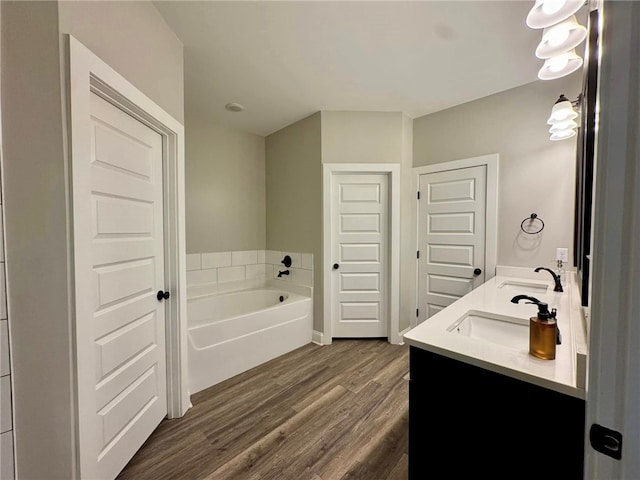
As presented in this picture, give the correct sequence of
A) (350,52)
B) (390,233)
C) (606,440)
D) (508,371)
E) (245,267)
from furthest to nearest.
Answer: (245,267) → (390,233) → (350,52) → (508,371) → (606,440)

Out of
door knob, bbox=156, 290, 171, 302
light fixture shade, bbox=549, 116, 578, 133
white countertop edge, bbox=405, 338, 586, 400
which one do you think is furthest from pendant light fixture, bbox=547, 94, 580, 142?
door knob, bbox=156, 290, 171, 302

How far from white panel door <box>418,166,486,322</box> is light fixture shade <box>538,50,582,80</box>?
4.29 ft

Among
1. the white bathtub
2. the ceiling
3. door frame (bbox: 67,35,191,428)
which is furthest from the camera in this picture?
the white bathtub

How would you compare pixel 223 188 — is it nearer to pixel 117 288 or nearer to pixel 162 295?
pixel 162 295

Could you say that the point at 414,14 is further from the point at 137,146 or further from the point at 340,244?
the point at 340,244

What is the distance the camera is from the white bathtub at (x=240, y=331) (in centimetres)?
212

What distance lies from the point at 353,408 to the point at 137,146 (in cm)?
216

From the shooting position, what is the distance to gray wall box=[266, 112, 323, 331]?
9.81ft

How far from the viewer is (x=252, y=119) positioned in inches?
122

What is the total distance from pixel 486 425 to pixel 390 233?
217 cm

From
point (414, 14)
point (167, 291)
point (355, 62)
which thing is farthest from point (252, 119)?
point (167, 291)

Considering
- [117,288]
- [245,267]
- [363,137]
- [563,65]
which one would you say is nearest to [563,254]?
[563,65]

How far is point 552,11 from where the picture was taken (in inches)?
38.8

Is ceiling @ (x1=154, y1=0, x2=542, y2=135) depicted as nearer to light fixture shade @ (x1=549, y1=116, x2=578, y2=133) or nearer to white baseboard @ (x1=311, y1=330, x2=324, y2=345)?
light fixture shade @ (x1=549, y1=116, x2=578, y2=133)
